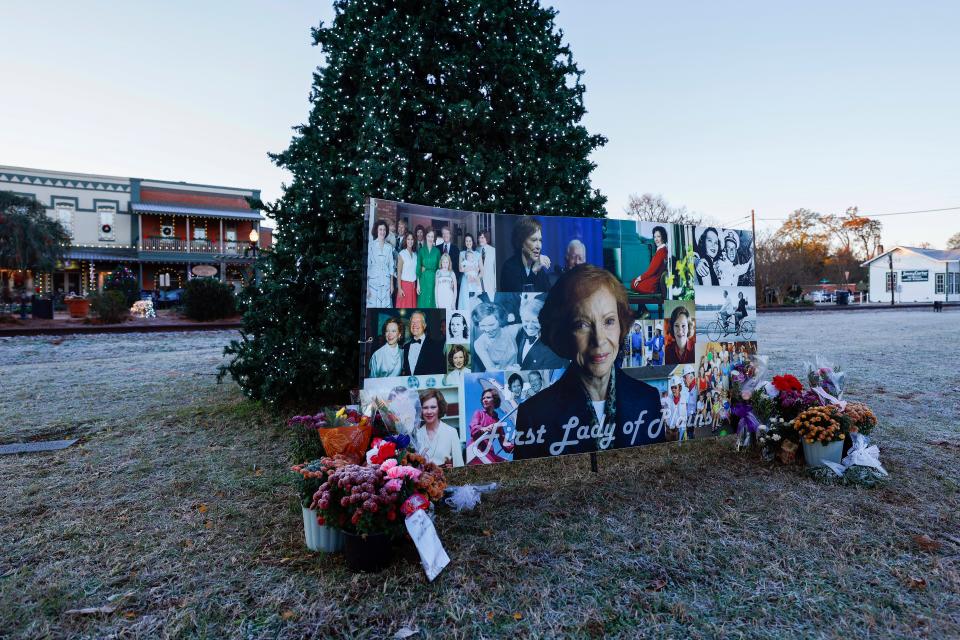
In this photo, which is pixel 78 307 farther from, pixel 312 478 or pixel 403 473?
pixel 403 473

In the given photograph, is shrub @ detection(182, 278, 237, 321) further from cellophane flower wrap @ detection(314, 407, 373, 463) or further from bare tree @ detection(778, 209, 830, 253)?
bare tree @ detection(778, 209, 830, 253)

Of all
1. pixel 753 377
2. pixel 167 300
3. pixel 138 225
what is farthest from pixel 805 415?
pixel 138 225

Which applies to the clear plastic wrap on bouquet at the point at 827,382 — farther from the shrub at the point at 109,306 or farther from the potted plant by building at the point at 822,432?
the shrub at the point at 109,306

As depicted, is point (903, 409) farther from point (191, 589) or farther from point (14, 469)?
point (14, 469)

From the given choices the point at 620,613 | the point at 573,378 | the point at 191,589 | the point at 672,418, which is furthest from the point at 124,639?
the point at 672,418

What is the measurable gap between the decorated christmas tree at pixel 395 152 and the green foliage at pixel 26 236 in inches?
875

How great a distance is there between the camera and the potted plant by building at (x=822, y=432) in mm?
4027

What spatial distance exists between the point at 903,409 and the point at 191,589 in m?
7.24

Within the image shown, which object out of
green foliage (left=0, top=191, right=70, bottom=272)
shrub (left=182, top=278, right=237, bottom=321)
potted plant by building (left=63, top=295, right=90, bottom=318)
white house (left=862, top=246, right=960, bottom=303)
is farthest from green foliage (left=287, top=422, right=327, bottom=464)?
white house (left=862, top=246, right=960, bottom=303)

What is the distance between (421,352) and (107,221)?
132ft

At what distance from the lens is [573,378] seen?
4.00 m

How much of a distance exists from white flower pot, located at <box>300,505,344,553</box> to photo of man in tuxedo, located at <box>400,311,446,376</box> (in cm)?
101

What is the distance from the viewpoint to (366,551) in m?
2.69

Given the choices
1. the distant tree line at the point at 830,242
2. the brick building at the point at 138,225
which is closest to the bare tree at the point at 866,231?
the distant tree line at the point at 830,242
